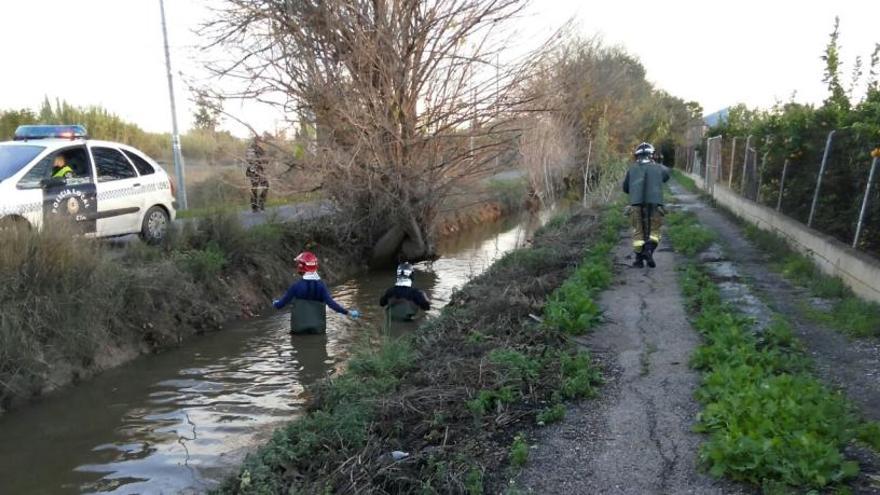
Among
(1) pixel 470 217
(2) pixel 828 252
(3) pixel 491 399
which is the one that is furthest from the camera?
(1) pixel 470 217

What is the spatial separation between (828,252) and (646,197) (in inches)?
101

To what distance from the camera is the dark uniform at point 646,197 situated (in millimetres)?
10984

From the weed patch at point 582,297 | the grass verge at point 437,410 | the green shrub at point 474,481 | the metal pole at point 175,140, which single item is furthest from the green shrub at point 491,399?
the metal pole at point 175,140

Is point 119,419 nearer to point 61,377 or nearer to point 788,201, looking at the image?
point 61,377

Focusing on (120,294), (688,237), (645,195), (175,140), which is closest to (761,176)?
(688,237)

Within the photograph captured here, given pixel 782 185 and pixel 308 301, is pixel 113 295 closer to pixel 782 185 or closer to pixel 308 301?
pixel 308 301

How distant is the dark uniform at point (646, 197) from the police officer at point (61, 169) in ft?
27.1

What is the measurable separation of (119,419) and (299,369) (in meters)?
2.14

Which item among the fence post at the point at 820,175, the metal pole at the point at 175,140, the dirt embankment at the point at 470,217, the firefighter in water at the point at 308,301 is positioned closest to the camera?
the firefighter in water at the point at 308,301

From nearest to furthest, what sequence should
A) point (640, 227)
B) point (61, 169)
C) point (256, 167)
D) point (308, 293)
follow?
point (308, 293)
point (61, 169)
point (640, 227)
point (256, 167)

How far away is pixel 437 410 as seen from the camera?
526 centimetres

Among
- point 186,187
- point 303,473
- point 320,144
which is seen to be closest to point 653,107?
point 186,187

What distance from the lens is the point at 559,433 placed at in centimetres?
486

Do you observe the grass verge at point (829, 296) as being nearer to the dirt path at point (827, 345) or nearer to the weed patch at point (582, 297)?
the dirt path at point (827, 345)
